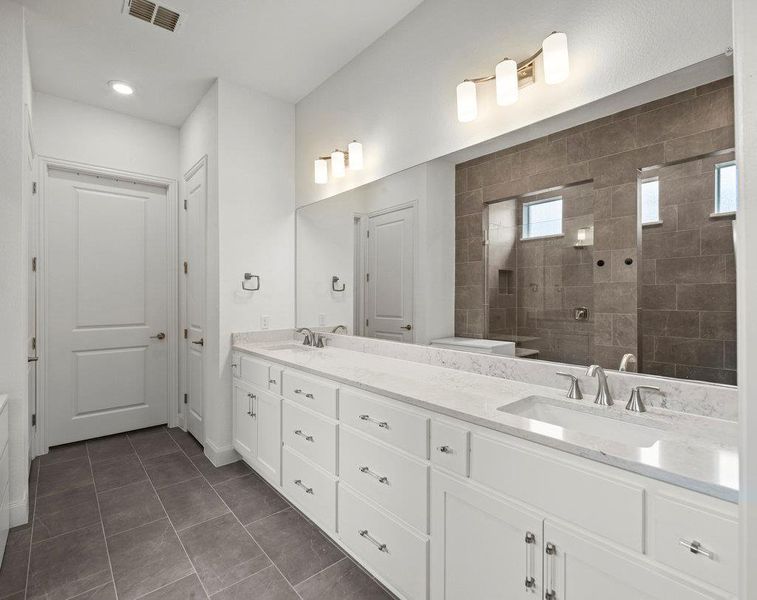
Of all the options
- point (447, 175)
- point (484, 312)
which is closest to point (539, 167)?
point (447, 175)

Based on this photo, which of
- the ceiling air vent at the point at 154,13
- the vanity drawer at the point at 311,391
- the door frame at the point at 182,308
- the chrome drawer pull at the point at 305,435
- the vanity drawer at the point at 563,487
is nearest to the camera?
the vanity drawer at the point at 563,487

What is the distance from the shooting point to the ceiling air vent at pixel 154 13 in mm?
2174

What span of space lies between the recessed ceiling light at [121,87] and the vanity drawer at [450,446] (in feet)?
10.7

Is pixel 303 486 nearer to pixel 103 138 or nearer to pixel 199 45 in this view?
pixel 199 45

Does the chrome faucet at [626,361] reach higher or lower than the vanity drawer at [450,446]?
higher

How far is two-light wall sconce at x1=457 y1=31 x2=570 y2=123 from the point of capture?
1508 mm

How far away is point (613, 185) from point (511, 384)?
0.86 m

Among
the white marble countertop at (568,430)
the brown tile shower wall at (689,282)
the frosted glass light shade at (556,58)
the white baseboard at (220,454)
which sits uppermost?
the frosted glass light shade at (556,58)

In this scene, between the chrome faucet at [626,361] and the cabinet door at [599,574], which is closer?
the cabinet door at [599,574]

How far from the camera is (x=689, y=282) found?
1.28 meters

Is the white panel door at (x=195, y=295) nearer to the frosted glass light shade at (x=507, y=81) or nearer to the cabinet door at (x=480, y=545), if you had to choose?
the frosted glass light shade at (x=507, y=81)

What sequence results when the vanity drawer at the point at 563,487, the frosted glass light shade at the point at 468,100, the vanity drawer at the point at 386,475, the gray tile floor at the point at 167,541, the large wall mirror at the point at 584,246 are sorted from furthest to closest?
1. the frosted glass light shade at the point at 468,100
2. the gray tile floor at the point at 167,541
3. the vanity drawer at the point at 386,475
4. the large wall mirror at the point at 584,246
5. the vanity drawer at the point at 563,487

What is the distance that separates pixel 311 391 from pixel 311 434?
0.72ft

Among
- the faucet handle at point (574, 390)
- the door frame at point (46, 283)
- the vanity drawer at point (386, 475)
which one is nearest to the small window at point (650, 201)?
the faucet handle at point (574, 390)
